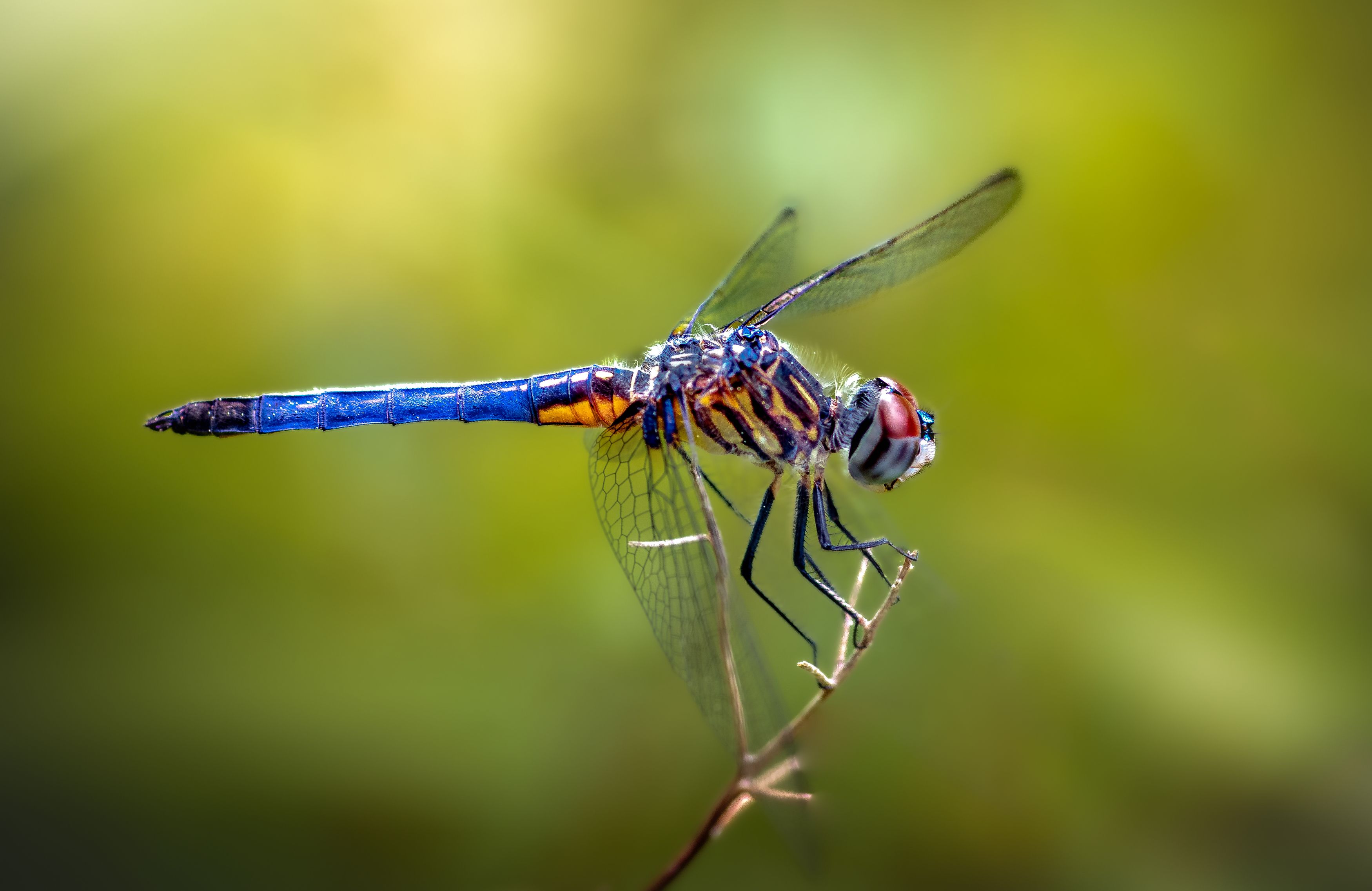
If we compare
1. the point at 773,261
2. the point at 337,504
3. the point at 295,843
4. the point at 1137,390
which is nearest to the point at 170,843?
the point at 295,843

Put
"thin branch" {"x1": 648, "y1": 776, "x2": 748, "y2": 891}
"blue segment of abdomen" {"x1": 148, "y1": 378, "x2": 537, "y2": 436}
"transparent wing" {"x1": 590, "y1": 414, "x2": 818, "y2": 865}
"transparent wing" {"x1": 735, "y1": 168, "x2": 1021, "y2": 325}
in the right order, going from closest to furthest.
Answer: "thin branch" {"x1": 648, "y1": 776, "x2": 748, "y2": 891}, "transparent wing" {"x1": 590, "y1": 414, "x2": 818, "y2": 865}, "transparent wing" {"x1": 735, "y1": 168, "x2": 1021, "y2": 325}, "blue segment of abdomen" {"x1": 148, "y1": 378, "x2": 537, "y2": 436}

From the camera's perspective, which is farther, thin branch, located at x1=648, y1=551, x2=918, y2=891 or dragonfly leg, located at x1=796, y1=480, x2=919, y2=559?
dragonfly leg, located at x1=796, y1=480, x2=919, y2=559

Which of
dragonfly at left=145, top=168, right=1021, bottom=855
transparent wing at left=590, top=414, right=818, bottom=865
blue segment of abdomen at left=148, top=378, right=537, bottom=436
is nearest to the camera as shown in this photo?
transparent wing at left=590, top=414, right=818, bottom=865

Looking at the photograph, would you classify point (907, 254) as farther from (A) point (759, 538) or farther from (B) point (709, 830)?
(B) point (709, 830)

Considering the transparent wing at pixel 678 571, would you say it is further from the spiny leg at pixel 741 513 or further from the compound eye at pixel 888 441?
the compound eye at pixel 888 441

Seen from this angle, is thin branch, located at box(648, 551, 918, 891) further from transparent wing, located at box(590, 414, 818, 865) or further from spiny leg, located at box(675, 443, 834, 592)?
spiny leg, located at box(675, 443, 834, 592)

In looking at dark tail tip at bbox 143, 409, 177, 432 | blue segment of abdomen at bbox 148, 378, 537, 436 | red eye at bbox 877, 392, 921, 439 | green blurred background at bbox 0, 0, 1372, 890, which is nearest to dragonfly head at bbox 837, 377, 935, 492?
red eye at bbox 877, 392, 921, 439

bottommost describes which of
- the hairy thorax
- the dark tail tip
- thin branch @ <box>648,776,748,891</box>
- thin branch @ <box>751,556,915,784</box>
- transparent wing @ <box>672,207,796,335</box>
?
thin branch @ <box>648,776,748,891</box>

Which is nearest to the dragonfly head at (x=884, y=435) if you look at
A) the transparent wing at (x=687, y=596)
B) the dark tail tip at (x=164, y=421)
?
the transparent wing at (x=687, y=596)

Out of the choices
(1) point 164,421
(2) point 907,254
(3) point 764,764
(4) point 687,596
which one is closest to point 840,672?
(3) point 764,764
